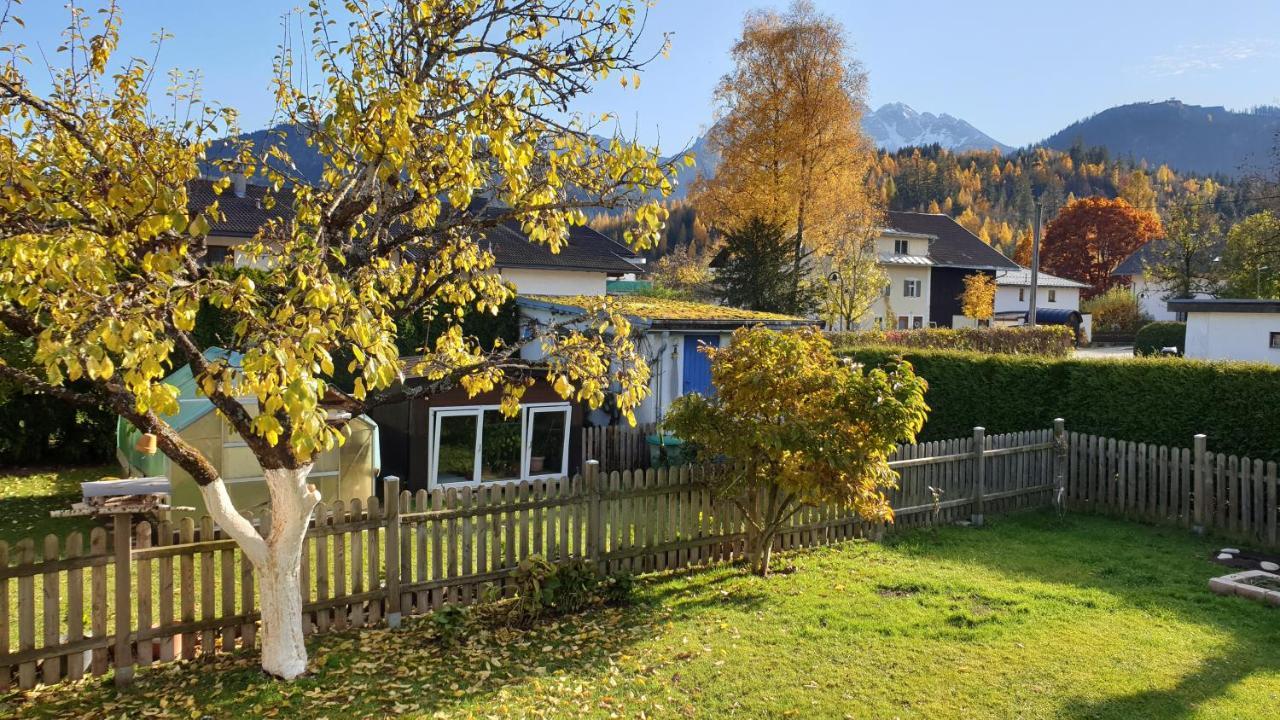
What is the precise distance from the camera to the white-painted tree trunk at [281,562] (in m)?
6.36

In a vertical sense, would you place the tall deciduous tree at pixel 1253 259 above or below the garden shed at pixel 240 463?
above

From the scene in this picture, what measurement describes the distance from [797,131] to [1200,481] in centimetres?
2237

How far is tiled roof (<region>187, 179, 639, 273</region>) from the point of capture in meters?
28.0

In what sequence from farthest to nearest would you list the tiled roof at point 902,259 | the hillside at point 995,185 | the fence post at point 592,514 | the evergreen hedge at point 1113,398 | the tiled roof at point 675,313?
the hillside at point 995,185 < the tiled roof at point 902,259 < the tiled roof at point 675,313 < the evergreen hedge at point 1113,398 < the fence post at point 592,514

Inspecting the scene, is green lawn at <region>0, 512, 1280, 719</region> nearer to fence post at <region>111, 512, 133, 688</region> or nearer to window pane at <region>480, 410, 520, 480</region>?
fence post at <region>111, 512, 133, 688</region>

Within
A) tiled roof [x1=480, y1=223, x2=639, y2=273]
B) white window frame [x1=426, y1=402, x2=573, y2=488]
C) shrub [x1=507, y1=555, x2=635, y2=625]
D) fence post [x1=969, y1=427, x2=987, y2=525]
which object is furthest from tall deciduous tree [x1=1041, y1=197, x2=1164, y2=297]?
shrub [x1=507, y1=555, x2=635, y2=625]

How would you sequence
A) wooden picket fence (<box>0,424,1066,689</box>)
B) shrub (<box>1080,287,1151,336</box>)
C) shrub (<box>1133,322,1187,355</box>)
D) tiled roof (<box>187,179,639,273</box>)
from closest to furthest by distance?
wooden picket fence (<box>0,424,1066,689</box>), tiled roof (<box>187,179,639,273</box>), shrub (<box>1133,322,1187,355</box>), shrub (<box>1080,287,1151,336</box>)

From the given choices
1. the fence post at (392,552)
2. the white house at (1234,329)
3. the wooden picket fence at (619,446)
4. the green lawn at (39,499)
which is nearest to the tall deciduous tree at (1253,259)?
the white house at (1234,329)

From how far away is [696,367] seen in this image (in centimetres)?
1781

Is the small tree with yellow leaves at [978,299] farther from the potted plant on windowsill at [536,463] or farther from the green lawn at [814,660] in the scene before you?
the green lawn at [814,660]

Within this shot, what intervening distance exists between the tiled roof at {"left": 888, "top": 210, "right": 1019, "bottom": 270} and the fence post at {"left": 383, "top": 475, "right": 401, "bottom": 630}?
50.0 metres

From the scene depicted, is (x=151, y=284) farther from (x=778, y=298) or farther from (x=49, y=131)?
(x=778, y=298)

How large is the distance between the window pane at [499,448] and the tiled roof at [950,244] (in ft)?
144

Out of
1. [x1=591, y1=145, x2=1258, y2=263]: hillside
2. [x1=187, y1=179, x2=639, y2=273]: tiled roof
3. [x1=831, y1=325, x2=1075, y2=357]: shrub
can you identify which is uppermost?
[x1=591, y1=145, x2=1258, y2=263]: hillside
